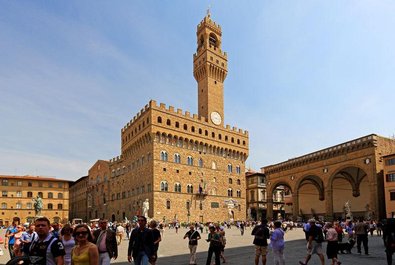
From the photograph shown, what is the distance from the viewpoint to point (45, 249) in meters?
4.56

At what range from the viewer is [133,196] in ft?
163

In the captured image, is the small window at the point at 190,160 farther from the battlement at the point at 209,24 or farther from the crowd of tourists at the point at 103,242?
the crowd of tourists at the point at 103,242

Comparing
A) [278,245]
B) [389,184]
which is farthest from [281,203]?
[278,245]

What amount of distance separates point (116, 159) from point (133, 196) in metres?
10.6

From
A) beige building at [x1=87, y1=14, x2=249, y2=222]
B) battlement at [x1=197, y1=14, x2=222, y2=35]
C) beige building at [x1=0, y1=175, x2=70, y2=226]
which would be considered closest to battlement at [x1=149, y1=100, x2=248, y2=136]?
beige building at [x1=87, y1=14, x2=249, y2=222]

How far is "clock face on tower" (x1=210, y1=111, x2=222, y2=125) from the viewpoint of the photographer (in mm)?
53344

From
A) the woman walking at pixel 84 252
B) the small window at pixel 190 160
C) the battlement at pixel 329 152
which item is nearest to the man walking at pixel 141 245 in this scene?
the woman walking at pixel 84 252

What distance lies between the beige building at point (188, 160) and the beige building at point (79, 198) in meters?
11.7

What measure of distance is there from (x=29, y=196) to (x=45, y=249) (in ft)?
234

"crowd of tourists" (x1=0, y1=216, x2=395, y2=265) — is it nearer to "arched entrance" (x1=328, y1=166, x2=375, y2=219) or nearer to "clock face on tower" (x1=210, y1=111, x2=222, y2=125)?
"arched entrance" (x1=328, y1=166, x2=375, y2=219)

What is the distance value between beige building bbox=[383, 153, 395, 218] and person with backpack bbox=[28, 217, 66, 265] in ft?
121

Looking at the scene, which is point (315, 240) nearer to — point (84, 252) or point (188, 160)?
point (84, 252)

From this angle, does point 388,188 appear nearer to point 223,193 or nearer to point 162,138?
point 223,193

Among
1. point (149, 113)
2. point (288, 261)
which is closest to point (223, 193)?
point (149, 113)
